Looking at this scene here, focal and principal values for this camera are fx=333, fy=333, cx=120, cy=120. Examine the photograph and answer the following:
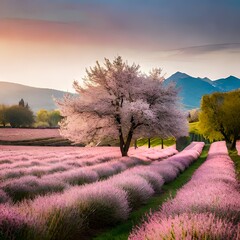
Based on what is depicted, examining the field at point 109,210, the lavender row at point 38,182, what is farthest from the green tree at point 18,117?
the field at point 109,210

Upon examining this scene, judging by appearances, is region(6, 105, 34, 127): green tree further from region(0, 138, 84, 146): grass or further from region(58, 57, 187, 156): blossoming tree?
region(58, 57, 187, 156): blossoming tree

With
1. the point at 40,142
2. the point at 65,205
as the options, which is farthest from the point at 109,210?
the point at 40,142

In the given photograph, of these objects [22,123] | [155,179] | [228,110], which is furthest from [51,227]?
[22,123]

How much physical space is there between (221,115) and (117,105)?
3089 cm

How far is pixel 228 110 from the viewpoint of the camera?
49.0 m

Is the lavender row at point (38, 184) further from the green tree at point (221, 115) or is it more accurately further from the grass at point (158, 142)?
the grass at point (158, 142)

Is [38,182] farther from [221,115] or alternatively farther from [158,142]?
[158,142]

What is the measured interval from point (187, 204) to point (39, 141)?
54.6 meters

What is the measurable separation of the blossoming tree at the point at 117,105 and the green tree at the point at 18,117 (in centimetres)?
7500

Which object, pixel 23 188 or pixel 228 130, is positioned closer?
pixel 23 188

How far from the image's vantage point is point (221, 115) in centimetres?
5116

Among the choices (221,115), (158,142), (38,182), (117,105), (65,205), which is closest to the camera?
(65,205)

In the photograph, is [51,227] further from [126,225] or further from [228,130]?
[228,130]

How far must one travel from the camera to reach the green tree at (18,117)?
95375mm
